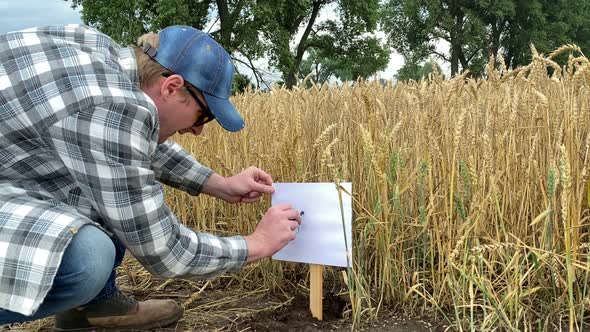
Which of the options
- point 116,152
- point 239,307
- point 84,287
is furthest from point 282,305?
point 116,152

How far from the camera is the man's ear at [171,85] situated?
1344 mm

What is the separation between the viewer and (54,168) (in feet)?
4.33

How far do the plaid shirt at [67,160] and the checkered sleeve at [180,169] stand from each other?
458 mm

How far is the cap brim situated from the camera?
1.42 m

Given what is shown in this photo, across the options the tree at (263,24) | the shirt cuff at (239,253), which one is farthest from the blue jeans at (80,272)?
the tree at (263,24)

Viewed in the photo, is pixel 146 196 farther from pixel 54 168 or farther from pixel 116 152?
pixel 54 168

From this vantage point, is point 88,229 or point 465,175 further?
point 465,175

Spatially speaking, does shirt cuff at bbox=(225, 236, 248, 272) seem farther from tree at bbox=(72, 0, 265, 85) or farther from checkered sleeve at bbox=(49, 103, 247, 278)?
tree at bbox=(72, 0, 265, 85)

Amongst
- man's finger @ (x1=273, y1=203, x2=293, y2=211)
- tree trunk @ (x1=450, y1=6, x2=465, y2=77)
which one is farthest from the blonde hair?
tree trunk @ (x1=450, y1=6, x2=465, y2=77)

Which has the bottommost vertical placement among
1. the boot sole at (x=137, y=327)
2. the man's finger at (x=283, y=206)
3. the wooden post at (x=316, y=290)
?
the boot sole at (x=137, y=327)

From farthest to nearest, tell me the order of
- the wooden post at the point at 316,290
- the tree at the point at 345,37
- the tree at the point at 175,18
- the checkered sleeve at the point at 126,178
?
the tree at the point at 345,37 < the tree at the point at 175,18 < the wooden post at the point at 316,290 < the checkered sleeve at the point at 126,178

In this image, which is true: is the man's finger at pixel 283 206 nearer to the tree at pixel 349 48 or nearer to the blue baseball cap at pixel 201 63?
the blue baseball cap at pixel 201 63

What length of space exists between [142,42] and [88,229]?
1.63 ft

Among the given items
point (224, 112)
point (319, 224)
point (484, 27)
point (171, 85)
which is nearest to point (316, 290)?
point (319, 224)
